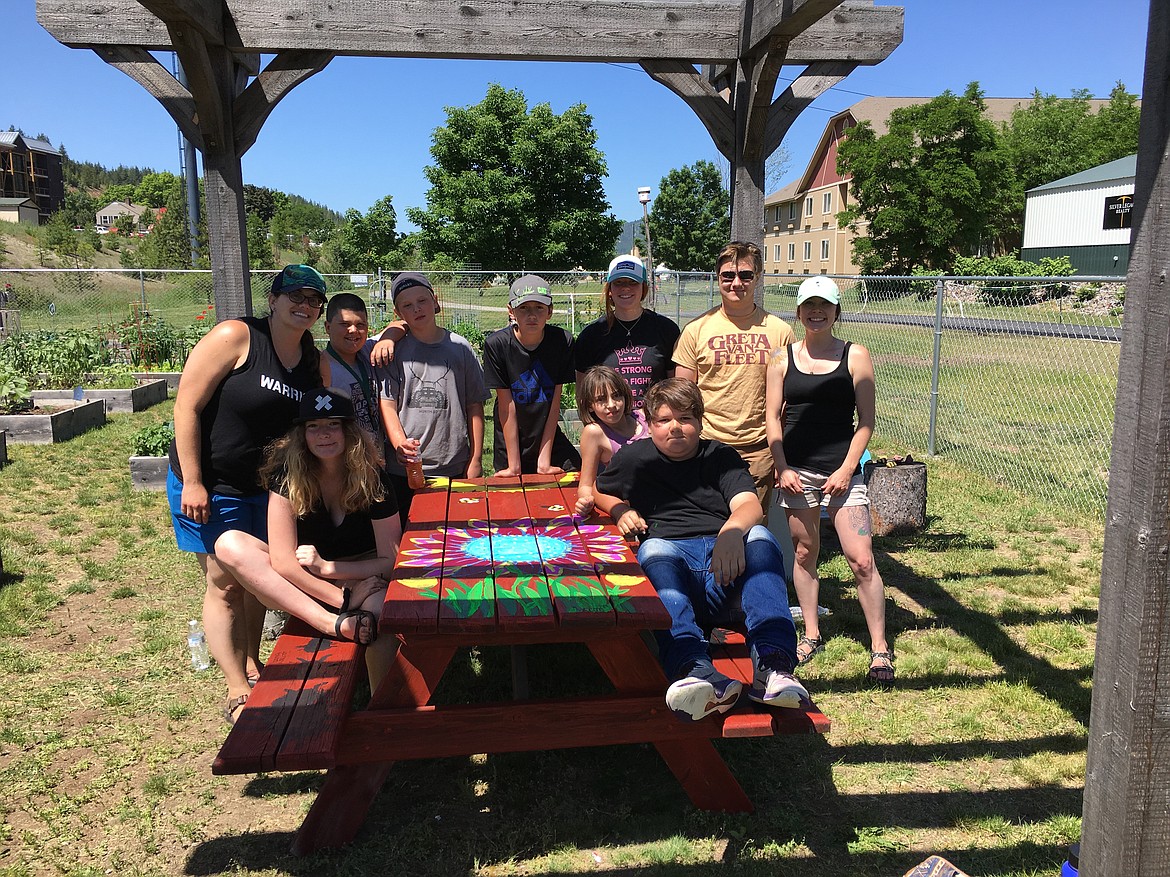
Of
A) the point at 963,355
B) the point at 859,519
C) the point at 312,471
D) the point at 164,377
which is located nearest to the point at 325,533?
the point at 312,471

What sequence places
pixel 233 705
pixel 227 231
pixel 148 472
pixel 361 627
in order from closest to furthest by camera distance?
pixel 361 627, pixel 233 705, pixel 227 231, pixel 148 472

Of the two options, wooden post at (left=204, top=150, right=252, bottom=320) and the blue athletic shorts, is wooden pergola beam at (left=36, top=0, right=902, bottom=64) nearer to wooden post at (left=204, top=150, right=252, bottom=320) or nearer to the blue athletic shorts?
wooden post at (left=204, top=150, right=252, bottom=320)

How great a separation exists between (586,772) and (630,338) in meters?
2.02

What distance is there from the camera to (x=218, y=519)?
337 centimetres

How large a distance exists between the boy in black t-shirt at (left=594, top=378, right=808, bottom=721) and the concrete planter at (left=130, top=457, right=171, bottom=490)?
559 centimetres

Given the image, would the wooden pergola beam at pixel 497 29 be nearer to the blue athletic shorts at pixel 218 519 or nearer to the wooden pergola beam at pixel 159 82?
the wooden pergola beam at pixel 159 82

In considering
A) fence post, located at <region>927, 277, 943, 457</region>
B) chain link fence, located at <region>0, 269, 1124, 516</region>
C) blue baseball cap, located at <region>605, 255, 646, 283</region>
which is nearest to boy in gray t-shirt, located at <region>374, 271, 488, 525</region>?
blue baseball cap, located at <region>605, 255, 646, 283</region>

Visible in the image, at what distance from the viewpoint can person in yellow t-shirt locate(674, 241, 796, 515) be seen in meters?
4.00

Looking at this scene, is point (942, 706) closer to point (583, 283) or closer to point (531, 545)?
point (531, 545)

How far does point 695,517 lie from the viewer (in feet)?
10.8

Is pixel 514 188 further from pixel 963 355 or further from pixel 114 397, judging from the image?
pixel 114 397

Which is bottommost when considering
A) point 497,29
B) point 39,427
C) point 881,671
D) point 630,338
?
point 881,671

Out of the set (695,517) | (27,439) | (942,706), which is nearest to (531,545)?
(695,517)

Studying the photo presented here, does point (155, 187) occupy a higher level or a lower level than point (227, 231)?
higher
